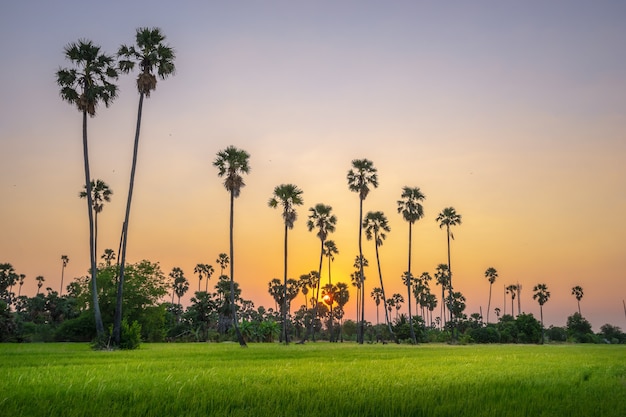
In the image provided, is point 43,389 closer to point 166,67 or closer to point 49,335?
point 166,67

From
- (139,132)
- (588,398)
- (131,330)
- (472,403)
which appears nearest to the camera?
(472,403)

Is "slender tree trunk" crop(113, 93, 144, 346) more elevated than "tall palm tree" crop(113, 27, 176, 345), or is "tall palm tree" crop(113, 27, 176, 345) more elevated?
"tall palm tree" crop(113, 27, 176, 345)

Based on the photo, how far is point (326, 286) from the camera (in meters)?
140

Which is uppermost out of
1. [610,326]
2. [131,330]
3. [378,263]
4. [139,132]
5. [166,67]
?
[166,67]

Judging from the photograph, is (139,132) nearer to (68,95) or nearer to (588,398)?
(68,95)

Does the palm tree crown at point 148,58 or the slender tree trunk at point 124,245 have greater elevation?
the palm tree crown at point 148,58

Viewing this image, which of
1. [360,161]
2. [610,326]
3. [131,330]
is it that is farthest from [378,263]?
[610,326]

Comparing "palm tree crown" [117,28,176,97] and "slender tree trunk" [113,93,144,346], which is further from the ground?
"palm tree crown" [117,28,176,97]

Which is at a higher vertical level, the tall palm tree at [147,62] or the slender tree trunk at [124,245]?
the tall palm tree at [147,62]

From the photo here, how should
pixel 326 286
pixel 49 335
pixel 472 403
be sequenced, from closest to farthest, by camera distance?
pixel 472 403, pixel 49 335, pixel 326 286

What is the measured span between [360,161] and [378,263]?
1944 cm

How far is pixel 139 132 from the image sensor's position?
41812mm

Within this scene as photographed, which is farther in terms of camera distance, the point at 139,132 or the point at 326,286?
the point at 326,286

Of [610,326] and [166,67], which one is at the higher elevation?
[166,67]
